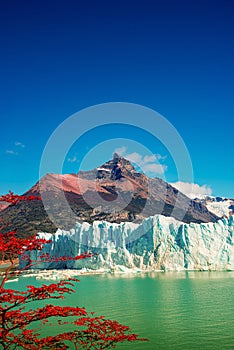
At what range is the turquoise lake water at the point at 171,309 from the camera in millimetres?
12508

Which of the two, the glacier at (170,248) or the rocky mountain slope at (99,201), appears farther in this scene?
the rocky mountain slope at (99,201)

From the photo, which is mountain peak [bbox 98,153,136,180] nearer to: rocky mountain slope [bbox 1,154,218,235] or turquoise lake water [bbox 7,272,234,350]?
rocky mountain slope [bbox 1,154,218,235]

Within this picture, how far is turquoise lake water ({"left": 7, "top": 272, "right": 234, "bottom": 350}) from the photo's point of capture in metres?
12.5

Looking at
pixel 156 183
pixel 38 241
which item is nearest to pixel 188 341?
pixel 38 241

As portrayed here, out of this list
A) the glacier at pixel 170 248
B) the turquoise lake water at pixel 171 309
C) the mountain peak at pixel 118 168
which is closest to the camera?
the turquoise lake water at pixel 171 309

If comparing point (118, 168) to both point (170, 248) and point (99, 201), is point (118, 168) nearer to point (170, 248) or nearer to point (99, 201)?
point (99, 201)

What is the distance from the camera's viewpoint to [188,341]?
40.5ft

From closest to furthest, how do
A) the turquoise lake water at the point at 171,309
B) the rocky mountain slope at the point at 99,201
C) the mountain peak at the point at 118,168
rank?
the turquoise lake water at the point at 171,309, the rocky mountain slope at the point at 99,201, the mountain peak at the point at 118,168

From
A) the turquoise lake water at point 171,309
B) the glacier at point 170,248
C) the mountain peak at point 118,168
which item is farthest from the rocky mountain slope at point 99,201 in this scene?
the turquoise lake water at point 171,309

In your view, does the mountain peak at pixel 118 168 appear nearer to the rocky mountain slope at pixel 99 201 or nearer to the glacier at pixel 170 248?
the rocky mountain slope at pixel 99 201

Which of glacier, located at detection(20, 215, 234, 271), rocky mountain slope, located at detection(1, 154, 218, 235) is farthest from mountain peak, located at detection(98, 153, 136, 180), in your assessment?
glacier, located at detection(20, 215, 234, 271)

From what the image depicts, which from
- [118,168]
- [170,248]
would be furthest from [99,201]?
[170,248]

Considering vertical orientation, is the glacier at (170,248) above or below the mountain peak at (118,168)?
below

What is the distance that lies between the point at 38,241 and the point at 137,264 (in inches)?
1335
